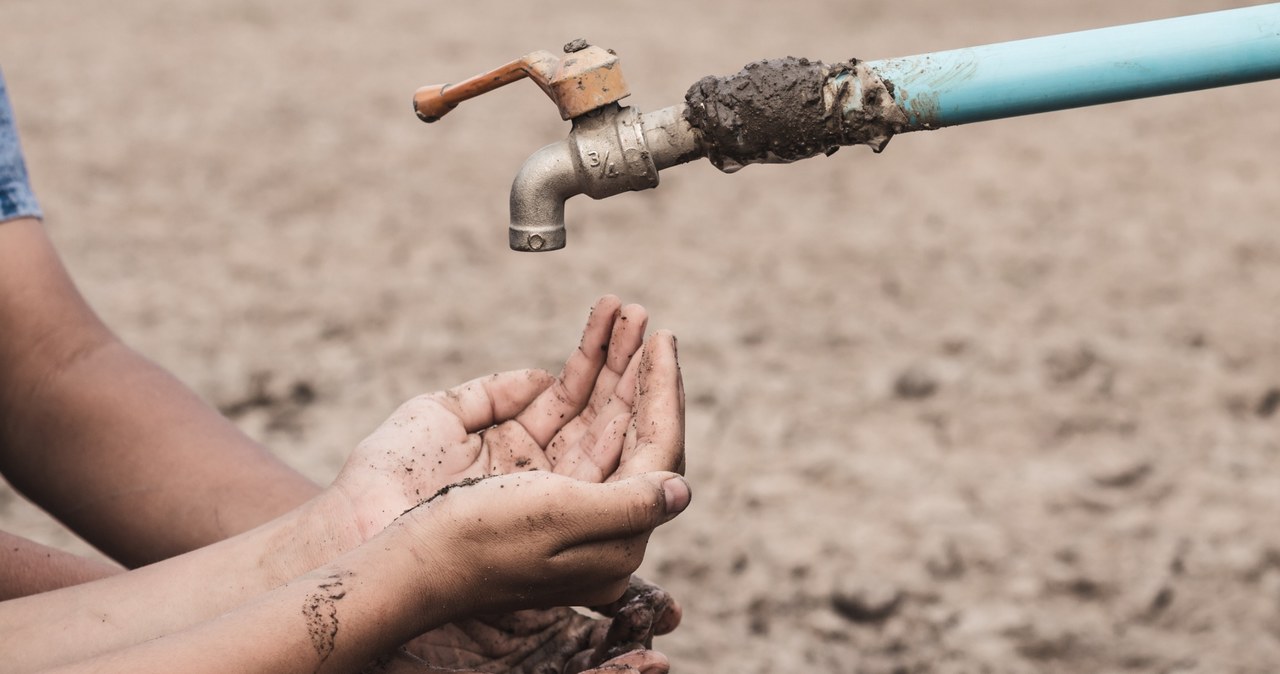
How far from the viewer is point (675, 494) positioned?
1.37 metres

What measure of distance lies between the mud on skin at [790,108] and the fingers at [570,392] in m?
0.43

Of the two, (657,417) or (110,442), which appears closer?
(657,417)

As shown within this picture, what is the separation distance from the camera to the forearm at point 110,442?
1766 mm

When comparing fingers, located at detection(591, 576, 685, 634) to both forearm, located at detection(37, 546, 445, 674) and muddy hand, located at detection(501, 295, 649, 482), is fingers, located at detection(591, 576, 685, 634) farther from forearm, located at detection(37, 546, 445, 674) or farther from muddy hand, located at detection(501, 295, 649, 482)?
forearm, located at detection(37, 546, 445, 674)

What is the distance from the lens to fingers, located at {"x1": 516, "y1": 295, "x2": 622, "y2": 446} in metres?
1.66

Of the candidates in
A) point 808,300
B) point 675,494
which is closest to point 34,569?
point 675,494

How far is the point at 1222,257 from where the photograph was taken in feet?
12.3

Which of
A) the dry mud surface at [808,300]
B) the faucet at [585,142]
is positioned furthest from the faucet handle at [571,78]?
the dry mud surface at [808,300]

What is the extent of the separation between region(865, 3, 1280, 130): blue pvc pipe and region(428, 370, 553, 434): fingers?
71 centimetres

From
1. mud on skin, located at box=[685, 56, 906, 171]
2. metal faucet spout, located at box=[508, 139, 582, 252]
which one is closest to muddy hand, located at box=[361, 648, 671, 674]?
metal faucet spout, located at box=[508, 139, 582, 252]

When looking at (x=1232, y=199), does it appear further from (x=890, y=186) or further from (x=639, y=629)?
(x=639, y=629)

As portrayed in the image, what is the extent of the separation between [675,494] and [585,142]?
0.38 m

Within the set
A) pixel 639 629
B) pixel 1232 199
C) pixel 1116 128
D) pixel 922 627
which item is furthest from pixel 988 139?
pixel 639 629

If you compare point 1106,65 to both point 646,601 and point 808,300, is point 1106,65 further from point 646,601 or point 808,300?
point 808,300
